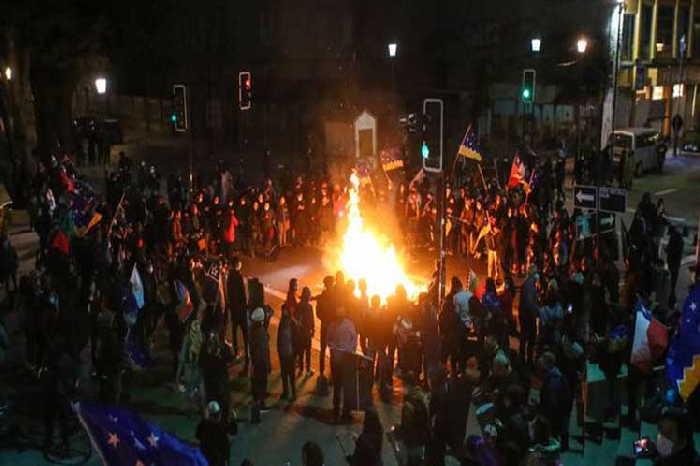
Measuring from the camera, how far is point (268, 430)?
34.1ft

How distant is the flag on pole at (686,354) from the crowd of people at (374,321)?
0.45 meters

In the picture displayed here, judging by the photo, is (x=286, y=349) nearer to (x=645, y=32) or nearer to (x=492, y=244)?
(x=492, y=244)

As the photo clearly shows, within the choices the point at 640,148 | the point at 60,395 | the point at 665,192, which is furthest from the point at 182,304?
the point at 640,148

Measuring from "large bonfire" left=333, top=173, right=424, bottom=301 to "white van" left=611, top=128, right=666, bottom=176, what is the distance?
584 inches

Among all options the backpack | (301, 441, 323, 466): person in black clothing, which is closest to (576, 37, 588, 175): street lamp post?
the backpack

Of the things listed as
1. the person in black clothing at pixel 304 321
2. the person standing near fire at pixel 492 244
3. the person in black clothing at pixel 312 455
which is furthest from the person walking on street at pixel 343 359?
the person standing near fire at pixel 492 244

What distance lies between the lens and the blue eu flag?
6523 millimetres

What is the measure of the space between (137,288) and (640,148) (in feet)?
78.0

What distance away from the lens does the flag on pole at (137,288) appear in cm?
1226

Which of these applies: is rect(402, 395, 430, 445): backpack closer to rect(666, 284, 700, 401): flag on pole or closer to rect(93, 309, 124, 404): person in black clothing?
rect(666, 284, 700, 401): flag on pole

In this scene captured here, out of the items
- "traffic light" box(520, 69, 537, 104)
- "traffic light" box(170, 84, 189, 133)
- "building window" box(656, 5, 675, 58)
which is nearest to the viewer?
"traffic light" box(170, 84, 189, 133)

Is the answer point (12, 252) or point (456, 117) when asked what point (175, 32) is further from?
point (12, 252)

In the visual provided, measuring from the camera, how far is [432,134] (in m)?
12.9

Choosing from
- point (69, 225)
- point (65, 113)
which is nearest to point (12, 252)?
point (69, 225)
